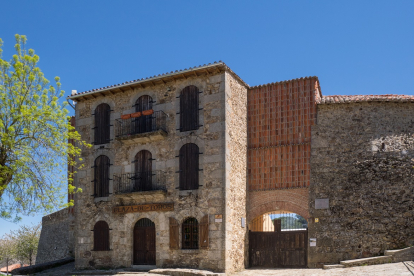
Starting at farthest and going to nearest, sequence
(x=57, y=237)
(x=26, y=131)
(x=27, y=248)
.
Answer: (x=27, y=248) < (x=57, y=237) < (x=26, y=131)

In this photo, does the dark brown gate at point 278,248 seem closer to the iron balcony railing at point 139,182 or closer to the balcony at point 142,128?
the iron balcony railing at point 139,182

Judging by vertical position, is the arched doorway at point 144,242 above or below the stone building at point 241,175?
below

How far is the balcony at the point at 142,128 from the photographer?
19.8 m

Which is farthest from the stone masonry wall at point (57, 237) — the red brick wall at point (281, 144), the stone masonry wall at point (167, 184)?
the red brick wall at point (281, 144)

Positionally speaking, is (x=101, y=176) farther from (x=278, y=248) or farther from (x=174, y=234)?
(x=278, y=248)

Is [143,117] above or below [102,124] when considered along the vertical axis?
above

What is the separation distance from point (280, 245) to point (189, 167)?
5.05 metres

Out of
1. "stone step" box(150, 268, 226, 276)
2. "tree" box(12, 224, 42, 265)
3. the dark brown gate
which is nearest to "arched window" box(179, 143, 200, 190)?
"stone step" box(150, 268, 226, 276)

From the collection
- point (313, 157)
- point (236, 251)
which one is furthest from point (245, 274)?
point (313, 157)

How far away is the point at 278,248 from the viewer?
1980 centimetres

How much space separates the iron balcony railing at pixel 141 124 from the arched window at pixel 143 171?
3.30 ft

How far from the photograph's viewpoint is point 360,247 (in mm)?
18156

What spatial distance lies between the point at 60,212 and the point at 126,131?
10.1 m

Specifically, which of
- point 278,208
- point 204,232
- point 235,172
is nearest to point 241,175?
point 235,172
